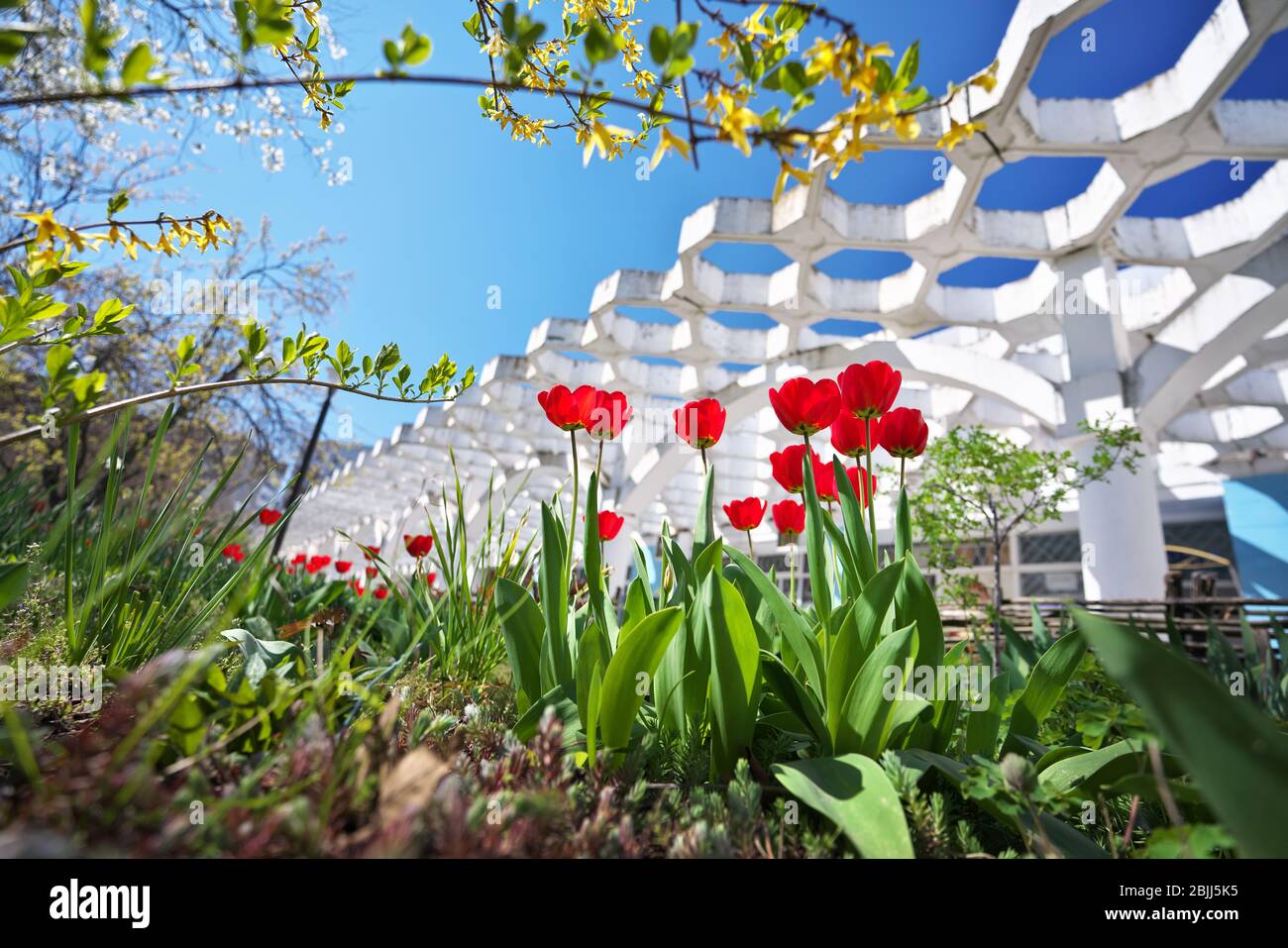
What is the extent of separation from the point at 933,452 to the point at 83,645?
557 centimetres

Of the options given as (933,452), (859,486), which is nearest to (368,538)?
(933,452)

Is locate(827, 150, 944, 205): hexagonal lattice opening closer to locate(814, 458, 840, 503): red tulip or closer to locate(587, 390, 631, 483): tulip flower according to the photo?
locate(814, 458, 840, 503): red tulip

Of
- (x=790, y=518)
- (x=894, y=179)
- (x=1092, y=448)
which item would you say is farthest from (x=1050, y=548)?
(x=790, y=518)

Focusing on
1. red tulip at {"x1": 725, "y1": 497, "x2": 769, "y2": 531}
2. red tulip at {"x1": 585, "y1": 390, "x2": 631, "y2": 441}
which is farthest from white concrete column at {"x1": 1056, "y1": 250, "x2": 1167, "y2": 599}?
red tulip at {"x1": 585, "y1": 390, "x2": 631, "y2": 441}

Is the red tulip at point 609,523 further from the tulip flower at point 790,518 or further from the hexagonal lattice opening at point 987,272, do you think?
the hexagonal lattice opening at point 987,272

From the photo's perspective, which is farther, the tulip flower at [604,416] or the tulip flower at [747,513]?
the tulip flower at [747,513]

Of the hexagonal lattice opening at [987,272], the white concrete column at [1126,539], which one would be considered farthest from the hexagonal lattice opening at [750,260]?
the white concrete column at [1126,539]

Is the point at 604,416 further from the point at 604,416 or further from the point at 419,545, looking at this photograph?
the point at 419,545

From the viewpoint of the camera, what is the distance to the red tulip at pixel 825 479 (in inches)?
65.6

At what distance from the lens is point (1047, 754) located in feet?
3.78

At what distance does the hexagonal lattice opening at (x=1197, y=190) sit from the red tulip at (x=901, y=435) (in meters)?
8.04

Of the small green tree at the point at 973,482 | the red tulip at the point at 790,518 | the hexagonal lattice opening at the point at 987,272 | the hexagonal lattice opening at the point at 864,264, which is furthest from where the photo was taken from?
the hexagonal lattice opening at the point at 864,264
